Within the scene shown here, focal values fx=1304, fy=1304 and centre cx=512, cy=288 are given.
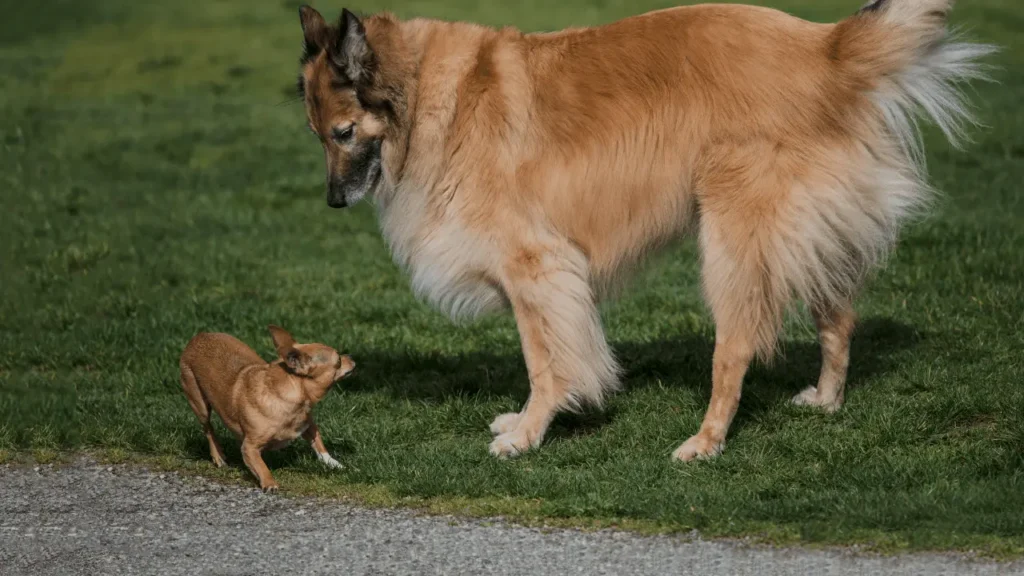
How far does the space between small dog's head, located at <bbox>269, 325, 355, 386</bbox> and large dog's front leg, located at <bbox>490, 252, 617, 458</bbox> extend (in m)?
1.04

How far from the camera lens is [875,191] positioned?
6703 millimetres

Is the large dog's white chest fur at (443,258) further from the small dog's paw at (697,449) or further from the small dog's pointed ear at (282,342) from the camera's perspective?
the small dog's paw at (697,449)

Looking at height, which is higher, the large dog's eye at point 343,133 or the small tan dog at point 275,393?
the large dog's eye at point 343,133

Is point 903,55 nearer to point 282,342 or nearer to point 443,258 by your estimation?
point 443,258

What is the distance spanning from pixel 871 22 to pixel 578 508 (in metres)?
2.90

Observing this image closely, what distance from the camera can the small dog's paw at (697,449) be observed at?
675 cm

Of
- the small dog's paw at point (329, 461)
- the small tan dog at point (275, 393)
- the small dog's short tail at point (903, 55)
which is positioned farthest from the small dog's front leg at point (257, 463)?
the small dog's short tail at point (903, 55)

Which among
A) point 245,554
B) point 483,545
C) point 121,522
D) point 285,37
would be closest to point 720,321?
point 483,545

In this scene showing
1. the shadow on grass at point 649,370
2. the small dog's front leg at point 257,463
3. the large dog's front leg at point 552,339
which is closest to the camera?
the small dog's front leg at point 257,463

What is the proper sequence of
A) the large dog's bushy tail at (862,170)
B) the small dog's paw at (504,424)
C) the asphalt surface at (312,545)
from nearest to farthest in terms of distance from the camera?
1. the asphalt surface at (312,545)
2. the large dog's bushy tail at (862,170)
3. the small dog's paw at (504,424)

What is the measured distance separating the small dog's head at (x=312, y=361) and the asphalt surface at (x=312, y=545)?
613 millimetres

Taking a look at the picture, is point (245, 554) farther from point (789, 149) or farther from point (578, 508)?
point (789, 149)

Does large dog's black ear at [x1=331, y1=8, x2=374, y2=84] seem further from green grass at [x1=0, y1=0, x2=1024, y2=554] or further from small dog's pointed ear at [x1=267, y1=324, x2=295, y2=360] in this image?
green grass at [x1=0, y1=0, x2=1024, y2=554]

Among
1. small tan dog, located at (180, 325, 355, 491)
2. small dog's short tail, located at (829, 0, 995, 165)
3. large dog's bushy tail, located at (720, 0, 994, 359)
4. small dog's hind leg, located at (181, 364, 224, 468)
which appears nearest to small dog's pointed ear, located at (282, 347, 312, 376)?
small tan dog, located at (180, 325, 355, 491)
